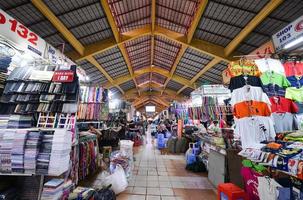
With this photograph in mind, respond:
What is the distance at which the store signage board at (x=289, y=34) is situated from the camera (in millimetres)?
3337

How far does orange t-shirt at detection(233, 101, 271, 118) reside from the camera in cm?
257

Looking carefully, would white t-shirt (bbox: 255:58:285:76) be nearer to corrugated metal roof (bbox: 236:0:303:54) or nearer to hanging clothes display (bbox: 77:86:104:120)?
corrugated metal roof (bbox: 236:0:303:54)

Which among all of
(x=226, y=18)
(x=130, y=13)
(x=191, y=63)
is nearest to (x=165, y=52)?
(x=191, y=63)

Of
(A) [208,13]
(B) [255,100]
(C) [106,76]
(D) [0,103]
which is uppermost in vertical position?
(A) [208,13]

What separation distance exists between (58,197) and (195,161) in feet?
13.3

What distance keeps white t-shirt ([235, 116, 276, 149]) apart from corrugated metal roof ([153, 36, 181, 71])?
6.78 meters

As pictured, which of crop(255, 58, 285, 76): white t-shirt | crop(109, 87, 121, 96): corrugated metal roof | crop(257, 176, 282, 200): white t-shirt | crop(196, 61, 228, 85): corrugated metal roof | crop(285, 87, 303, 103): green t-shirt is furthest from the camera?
crop(109, 87, 121, 96): corrugated metal roof

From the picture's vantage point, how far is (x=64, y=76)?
278 centimetres

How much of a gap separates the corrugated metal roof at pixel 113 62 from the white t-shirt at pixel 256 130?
7.26m

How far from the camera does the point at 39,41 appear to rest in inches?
157

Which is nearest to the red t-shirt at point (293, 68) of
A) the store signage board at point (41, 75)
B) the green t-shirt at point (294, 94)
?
the green t-shirt at point (294, 94)

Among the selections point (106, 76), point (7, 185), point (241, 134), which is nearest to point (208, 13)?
point (241, 134)

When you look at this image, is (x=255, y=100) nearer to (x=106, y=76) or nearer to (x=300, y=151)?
(x=300, y=151)

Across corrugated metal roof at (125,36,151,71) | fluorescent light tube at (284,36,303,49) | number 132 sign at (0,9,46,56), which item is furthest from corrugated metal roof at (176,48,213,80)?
number 132 sign at (0,9,46,56)
